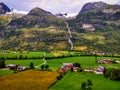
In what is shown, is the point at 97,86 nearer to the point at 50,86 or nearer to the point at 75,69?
the point at 50,86

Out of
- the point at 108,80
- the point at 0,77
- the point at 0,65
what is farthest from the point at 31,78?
the point at 0,65

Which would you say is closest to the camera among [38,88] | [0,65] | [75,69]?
[38,88]

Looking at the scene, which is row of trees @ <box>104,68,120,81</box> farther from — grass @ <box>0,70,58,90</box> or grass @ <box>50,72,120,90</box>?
grass @ <box>0,70,58,90</box>

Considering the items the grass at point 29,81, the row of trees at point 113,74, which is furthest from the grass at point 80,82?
the grass at point 29,81

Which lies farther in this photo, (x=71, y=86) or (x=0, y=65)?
(x=0, y=65)

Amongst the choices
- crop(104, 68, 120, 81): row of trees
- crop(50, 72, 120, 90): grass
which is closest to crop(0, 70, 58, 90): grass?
crop(50, 72, 120, 90): grass

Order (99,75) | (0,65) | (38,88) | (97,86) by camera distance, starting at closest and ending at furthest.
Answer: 1. (38,88)
2. (97,86)
3. (99,75)
4. (0,65)

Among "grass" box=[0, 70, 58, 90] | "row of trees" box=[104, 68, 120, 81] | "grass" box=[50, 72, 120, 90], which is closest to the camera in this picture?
"grass" box=[0, 70, 58, 90]
